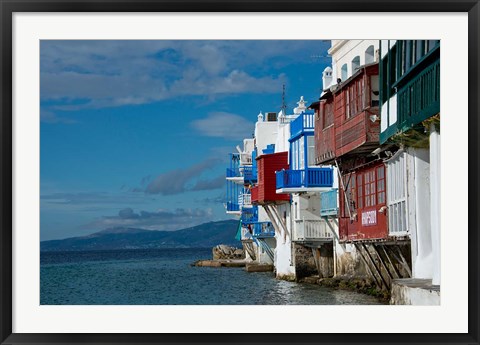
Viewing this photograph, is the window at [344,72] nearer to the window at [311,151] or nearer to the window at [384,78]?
the window at [311,151]

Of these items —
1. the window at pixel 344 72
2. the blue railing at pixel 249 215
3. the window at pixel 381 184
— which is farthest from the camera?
the blue railing at pixel 249 215

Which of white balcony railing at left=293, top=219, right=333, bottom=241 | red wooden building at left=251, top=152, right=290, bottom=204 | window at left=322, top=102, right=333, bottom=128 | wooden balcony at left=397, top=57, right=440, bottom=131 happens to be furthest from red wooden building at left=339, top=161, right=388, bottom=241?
red wooden building at left=251, top=152, right=290, bottom=204

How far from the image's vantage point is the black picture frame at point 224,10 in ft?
50.5

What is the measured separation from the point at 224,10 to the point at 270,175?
3752 cm

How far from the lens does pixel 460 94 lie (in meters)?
16.0

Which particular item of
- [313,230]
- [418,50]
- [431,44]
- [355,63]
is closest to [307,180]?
[313,230]

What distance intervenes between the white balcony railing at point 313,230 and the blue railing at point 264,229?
583 inches

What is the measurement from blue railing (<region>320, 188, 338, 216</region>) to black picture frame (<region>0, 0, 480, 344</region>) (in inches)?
1006

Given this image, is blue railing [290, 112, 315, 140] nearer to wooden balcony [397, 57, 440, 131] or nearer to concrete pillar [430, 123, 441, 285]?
wooden balcony [397, 57, 440, 131]

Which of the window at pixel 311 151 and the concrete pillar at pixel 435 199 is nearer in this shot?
the concrete pillar at pixel 435 199

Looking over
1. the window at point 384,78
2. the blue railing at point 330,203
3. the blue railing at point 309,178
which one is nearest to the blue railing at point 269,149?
the blue railing at point 309,178

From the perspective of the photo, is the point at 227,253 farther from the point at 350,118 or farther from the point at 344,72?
the point at 350,118

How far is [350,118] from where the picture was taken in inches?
1203

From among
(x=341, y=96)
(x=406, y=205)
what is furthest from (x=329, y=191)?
(x=406, y=205)
